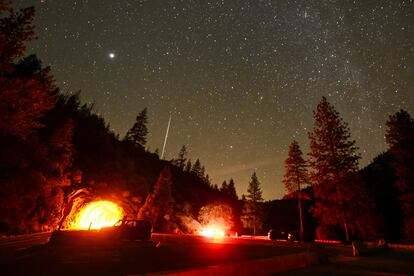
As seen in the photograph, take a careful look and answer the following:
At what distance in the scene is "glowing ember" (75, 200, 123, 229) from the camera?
1592 inches

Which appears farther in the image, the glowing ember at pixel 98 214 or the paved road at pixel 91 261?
the glowing ember at pixel 98 214

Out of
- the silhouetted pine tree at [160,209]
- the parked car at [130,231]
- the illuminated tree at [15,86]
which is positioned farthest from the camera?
the silhouetted pine tree at [160,209]

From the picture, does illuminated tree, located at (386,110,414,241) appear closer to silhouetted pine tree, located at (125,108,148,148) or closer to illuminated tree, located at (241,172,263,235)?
illuminated tree, located at (241,172,263,235)

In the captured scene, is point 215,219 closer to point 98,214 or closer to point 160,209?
point 160,209

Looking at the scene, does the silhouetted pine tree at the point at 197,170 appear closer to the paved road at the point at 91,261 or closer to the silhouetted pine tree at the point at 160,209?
the silhouetted pine tree at the point at 160,209

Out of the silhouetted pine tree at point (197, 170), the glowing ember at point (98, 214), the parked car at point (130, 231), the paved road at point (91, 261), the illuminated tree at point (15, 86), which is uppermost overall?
the silhouetted pine tree at point (197, 170)

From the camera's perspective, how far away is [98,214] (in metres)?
43.7

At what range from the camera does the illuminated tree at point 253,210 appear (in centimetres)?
7206

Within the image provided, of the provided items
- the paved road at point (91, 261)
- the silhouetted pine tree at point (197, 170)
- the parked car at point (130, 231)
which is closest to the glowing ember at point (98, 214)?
the parked car at point (130, 231)

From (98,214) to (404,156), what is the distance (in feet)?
145

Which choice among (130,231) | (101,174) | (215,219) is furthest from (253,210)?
(130,231)

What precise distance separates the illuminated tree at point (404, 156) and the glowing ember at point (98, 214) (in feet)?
130

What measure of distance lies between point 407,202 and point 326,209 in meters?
8.44

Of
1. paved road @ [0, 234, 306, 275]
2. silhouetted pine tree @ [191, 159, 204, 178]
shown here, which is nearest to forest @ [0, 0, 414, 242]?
paved road @ [0, 234, 306, 275]
